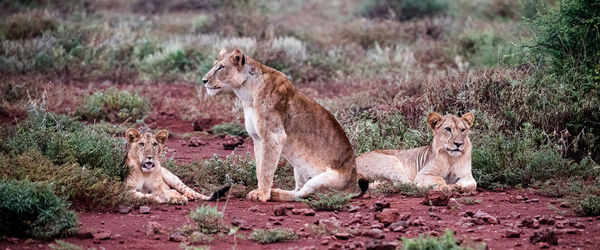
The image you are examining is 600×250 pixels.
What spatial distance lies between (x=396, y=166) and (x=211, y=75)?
2.86m

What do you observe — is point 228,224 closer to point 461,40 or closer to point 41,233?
point 41,233

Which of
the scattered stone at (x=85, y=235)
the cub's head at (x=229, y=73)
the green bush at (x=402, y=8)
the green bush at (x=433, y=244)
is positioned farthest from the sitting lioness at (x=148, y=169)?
the green bush at (x=402, y=8)

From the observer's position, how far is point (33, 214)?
750 centimetres

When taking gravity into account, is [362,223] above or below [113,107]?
above

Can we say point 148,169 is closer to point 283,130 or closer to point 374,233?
point 283,130

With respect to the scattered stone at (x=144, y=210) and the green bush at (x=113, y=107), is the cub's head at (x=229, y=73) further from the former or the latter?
the green bush at (x=113, y=107)

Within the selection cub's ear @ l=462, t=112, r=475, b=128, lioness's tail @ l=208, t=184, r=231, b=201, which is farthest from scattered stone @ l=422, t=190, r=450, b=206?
lioness's tail @ l=208, t=184, r=231, b=201

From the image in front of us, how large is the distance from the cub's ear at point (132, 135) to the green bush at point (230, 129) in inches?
193

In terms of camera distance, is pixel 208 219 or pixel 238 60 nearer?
pixel 208 219

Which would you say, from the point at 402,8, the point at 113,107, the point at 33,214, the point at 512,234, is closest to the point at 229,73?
the point at 33,214

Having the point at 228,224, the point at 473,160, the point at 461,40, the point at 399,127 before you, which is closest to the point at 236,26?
the point at 461,40

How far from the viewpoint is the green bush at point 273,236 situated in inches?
292

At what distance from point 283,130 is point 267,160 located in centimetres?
38

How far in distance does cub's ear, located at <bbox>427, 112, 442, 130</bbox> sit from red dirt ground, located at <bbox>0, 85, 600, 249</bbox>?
3.43ft
